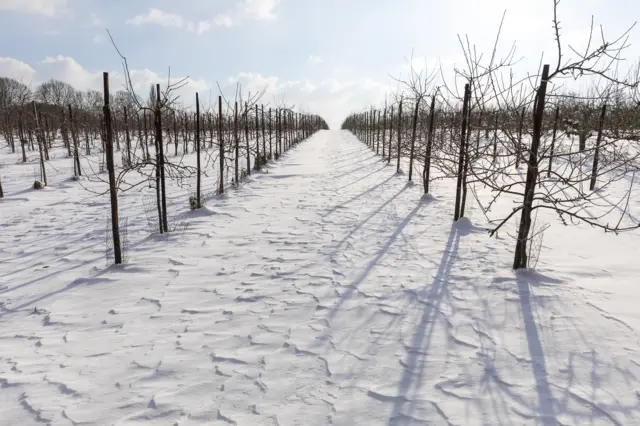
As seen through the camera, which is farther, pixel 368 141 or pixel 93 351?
pixel 368 141

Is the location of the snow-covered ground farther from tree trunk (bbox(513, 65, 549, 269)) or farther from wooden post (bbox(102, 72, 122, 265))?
tree trunk (bbox(513, 65, 549, 269))

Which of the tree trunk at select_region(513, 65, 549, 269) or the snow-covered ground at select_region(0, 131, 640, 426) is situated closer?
the snow-covered ground at select_region(0, 131, 640, 426)

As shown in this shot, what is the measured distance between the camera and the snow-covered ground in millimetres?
2332

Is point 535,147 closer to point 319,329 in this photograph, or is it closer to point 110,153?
point 319,329

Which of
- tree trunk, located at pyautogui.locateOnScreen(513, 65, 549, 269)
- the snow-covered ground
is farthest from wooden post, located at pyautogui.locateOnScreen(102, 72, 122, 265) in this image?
tree trunk, located at pyautogui.locateOnScreen(513, 65, 549, 269)

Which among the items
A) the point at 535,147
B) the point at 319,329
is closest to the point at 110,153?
the point at 319,329

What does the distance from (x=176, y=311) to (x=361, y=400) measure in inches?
81.8

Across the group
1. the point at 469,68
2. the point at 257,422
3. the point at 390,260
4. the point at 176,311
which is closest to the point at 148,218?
the point at 176,311

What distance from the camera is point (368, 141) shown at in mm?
28016

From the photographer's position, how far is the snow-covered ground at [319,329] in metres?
2.33

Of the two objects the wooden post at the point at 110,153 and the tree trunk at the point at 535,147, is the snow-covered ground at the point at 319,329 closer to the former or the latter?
the wooden post at the point at 110,153

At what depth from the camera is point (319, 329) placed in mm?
3219

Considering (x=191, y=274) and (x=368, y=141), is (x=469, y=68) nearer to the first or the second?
(x=191, y=274)

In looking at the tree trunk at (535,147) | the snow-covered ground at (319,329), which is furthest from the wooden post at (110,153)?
the tree trunk at (535,147)
